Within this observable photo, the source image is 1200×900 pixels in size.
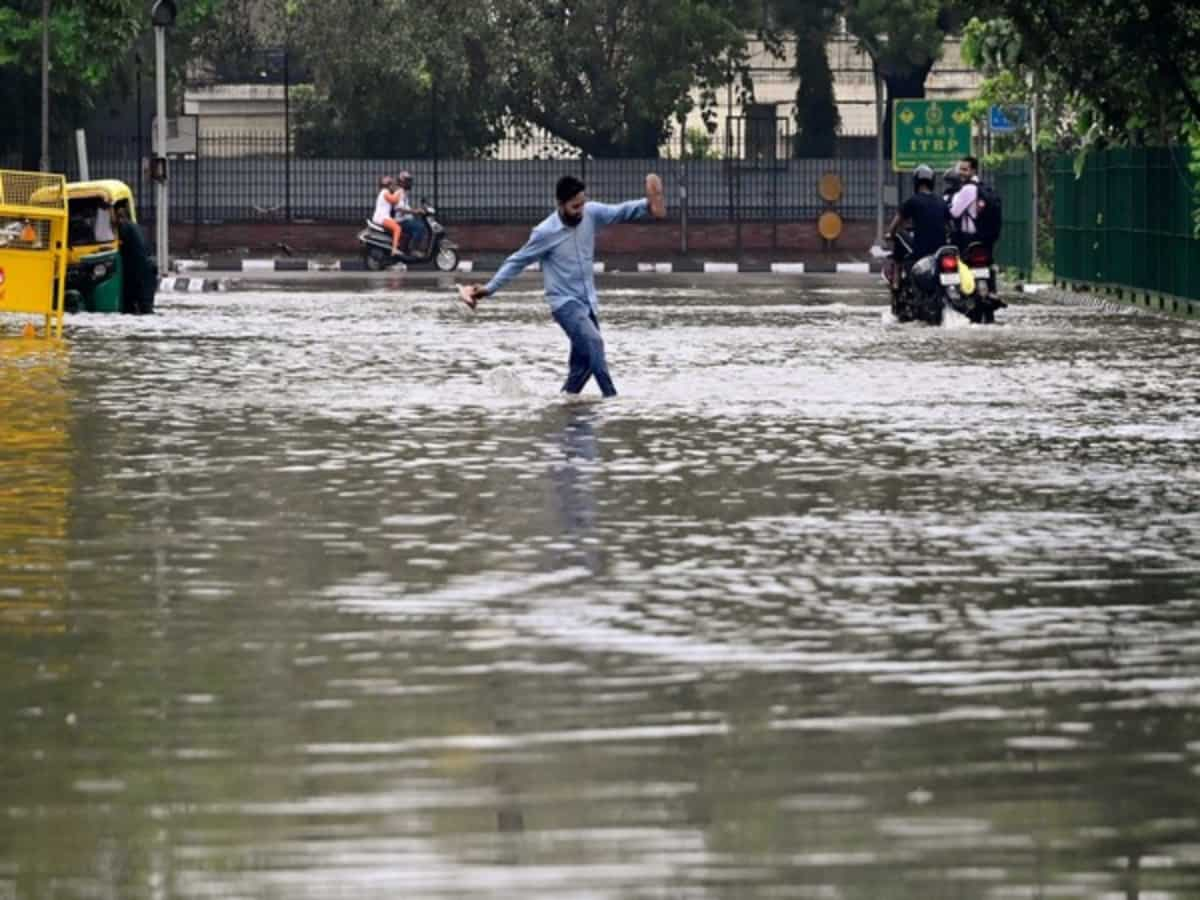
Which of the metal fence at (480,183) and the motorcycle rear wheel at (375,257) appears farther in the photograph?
the metal fence at (480,183)

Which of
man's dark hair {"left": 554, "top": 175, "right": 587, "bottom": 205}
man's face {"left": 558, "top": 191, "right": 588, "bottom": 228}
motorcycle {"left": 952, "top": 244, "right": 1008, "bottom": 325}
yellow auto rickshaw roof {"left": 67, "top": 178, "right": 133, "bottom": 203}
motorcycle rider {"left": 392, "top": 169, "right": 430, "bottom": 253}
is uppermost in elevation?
motorcycle rider {"left": 392, "top": 169, "right": 430, "bottom": 253}

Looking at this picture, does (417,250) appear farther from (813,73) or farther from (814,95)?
(813,73)

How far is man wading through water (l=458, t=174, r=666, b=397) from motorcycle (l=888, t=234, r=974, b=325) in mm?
10740

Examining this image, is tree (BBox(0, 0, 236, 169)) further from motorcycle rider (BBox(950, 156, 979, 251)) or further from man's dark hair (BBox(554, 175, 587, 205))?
man's dark hair (BBox(554, 175, 587, 205))

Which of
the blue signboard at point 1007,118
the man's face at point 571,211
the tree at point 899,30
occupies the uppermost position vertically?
the tree at point 899,30

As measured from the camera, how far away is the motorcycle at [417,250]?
57594mm

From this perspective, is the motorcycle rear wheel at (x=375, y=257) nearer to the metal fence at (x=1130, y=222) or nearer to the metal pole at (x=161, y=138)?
the metal pole at (x=161, y=138)

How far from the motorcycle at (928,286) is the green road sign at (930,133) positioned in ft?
81.7

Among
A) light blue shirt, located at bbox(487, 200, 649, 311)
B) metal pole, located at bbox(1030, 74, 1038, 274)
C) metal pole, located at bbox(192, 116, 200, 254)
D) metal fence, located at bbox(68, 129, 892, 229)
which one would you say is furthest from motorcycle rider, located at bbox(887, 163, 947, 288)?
metal pole, located at bbox(192, 116, 200, 254)

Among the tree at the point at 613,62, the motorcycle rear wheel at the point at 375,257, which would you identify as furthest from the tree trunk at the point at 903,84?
the motorcycle rear wheel at the point at 375,257

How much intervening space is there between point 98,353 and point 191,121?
31.6 metres

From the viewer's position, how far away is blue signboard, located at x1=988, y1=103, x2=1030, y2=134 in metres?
53.2

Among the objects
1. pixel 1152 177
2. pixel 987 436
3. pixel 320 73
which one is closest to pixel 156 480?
pixel 987 436

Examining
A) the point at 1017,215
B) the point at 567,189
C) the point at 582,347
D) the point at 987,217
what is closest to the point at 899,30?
the point at 1017,215
